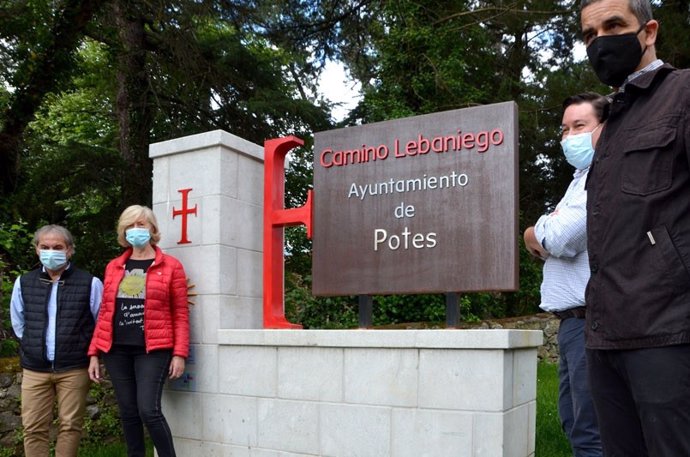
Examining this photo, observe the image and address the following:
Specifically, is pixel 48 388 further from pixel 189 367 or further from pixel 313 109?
pixel 313 109

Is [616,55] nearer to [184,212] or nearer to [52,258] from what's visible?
[184,212]

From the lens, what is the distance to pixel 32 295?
13.1 feet

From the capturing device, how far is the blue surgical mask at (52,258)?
3.98 metres

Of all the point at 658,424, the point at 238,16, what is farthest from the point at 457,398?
the point at 238,16

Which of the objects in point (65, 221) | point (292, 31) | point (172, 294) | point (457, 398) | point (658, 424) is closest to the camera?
point (658, 424)

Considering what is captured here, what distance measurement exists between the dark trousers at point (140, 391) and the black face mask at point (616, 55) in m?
2.97

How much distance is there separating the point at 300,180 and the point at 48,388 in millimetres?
6810

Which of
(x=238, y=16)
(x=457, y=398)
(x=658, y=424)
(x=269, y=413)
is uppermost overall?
(x=238, y=16)

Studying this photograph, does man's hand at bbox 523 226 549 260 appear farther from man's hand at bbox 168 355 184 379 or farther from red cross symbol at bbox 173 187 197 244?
red cross symbol at bbox 173 187 197 244

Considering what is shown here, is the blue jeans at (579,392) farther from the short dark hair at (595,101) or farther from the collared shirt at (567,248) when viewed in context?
the short dark hair at (595,101)

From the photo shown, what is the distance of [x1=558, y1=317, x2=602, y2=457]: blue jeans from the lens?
251 centimetres

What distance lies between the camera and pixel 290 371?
3803 mm

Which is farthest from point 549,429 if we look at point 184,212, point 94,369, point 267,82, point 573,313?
point 267,82

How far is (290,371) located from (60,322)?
4.85 feet
